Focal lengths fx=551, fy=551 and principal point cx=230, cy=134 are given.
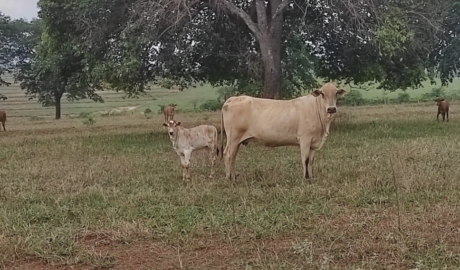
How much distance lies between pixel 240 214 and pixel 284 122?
2935 millimetres

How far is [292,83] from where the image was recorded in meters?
19.3

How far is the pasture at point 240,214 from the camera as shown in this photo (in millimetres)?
4822

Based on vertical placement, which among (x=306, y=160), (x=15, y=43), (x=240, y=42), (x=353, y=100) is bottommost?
(x=306, y=160)

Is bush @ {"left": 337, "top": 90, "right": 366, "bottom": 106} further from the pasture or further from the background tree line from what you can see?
the pasture

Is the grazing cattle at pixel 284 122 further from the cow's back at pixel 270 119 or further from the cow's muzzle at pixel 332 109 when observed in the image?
the cow's muzzle at pixel 332 109

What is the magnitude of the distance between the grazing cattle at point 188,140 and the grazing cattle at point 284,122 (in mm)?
669

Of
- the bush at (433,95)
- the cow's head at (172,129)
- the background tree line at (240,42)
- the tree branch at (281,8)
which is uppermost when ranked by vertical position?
the tree branch at (281,8)

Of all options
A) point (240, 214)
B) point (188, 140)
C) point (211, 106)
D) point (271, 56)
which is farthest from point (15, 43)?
point (240, 214)

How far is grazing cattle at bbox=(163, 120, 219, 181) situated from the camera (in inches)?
359

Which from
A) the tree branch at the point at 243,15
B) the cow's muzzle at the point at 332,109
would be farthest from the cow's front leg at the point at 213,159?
the tree branch at the point at 243,15

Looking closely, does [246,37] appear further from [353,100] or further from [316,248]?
[353,100]

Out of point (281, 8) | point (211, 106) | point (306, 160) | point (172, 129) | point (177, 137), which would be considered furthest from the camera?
point (211, 106)

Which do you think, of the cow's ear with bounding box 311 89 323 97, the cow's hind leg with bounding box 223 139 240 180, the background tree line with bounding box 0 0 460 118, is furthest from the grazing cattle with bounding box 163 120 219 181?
the background tree line with bounding box 0 0 460 118

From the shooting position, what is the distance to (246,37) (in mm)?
17469
